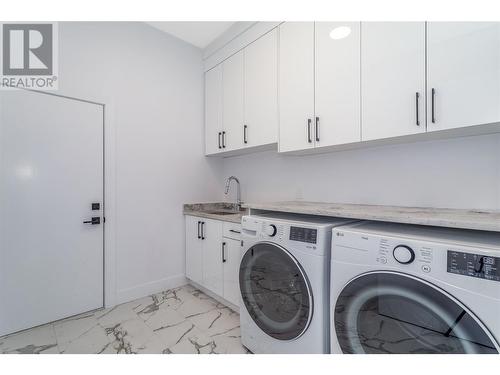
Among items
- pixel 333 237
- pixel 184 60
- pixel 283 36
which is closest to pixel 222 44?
pixel 184 60

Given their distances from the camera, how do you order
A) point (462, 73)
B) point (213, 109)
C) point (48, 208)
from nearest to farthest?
point (462, 73) → point (48, 208) → point (213, 109)

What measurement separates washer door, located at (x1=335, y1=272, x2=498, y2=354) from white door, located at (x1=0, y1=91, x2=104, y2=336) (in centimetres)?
211

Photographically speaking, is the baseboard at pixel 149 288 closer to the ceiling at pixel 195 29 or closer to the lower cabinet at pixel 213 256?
the lower cabinet at pixel 213 256

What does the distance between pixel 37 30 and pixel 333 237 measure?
2.65 m

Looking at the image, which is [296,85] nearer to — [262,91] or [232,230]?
[262,91]

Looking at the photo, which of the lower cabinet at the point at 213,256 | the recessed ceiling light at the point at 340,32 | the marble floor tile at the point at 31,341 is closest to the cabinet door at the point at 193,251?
the lower cabinet at the point at 213,256

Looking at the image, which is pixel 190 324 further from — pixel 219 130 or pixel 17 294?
pixel 219 130

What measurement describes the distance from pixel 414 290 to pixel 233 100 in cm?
218

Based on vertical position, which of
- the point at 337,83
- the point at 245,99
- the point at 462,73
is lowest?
the point at 462,73

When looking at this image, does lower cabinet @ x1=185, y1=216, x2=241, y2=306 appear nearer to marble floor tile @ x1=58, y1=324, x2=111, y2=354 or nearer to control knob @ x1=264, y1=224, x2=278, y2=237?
control knob @ x1=264, y1=224, x2=278, y2=237

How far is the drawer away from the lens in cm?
200

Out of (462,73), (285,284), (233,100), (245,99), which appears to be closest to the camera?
(462,73)

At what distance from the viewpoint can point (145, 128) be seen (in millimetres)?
2426

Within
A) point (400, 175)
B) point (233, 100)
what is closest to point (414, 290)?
point (400, 175)
